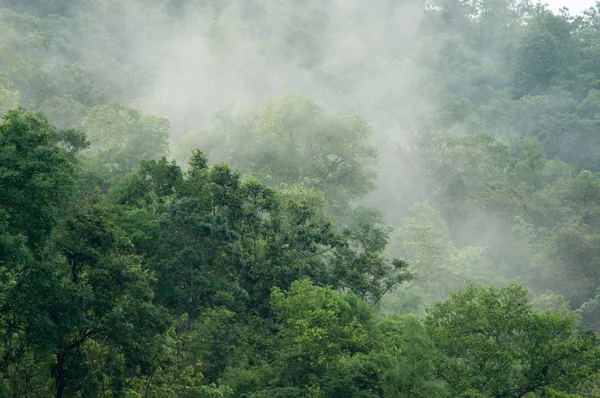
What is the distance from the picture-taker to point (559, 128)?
99.8 metres

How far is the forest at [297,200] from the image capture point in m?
23.2

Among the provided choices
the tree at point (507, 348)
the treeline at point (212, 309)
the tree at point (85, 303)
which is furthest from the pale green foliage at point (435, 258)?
the tree at point (85, 303)

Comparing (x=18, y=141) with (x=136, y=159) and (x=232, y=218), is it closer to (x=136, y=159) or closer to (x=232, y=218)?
(x=232, y=218)

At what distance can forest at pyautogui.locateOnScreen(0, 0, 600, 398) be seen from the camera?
23.2 meters

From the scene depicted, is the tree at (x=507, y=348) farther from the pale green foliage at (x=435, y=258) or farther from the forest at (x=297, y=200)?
the pale green foliage at (x=435, y=258)

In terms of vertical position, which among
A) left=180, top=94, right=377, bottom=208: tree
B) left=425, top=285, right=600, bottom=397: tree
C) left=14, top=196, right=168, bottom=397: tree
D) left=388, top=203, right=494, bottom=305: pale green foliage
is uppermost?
left=180, top=94, right=377, bottom=208: tree

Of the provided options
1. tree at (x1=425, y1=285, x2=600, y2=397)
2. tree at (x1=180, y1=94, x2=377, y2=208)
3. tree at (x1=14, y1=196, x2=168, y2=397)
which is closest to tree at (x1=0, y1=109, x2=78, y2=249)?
tree at (x1=14, y1=196, x2=168, y2=397)

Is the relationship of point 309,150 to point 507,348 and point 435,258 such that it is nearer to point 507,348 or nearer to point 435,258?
point 435,258

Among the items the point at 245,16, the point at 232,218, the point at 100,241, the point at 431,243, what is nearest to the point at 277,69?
the point at 245,16

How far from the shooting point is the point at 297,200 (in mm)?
44719

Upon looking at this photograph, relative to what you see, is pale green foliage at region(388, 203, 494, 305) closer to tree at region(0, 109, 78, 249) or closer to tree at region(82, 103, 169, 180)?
tree at region(82, 103, 169, 180)

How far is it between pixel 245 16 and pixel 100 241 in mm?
93330

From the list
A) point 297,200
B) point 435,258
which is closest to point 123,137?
point 297,200

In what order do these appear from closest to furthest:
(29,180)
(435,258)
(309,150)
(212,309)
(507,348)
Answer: (29,180) → (507,348) → (212,309) → (435,258) → (309,150)
